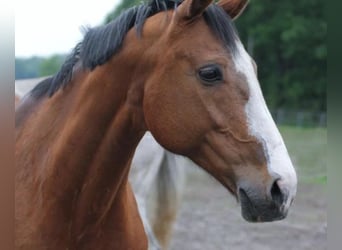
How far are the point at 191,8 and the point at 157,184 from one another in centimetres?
134

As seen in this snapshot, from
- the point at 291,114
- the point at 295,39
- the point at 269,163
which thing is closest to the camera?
the point at 269,163

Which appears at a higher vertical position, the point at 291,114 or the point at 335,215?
the point at 335,215

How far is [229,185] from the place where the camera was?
0.92 meters

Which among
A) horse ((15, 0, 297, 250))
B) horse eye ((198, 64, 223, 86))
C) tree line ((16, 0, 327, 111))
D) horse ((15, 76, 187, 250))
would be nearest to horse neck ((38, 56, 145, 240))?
horse ((15, 0, 297, 250))

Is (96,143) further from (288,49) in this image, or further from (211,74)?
(288,49)

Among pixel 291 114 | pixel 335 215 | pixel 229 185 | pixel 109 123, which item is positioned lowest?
pixel 291 114

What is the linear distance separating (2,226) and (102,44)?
369mm

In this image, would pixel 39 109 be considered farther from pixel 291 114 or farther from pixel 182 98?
pixel 291 114

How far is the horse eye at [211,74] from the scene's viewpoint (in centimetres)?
90

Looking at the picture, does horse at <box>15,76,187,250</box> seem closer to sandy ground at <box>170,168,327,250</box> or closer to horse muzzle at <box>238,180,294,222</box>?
sandy ground at <box>170,168,327,250</box>

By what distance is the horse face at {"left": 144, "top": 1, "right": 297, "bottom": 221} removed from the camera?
2.82 ft

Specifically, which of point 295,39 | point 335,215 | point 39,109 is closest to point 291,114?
point 295,39

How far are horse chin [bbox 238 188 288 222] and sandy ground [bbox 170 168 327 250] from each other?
3.88ft

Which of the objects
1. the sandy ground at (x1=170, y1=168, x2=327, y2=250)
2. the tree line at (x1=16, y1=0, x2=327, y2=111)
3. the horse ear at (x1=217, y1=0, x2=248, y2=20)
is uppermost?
the horse ear at (x1=217, y1=0, x2=248, y2=20)
